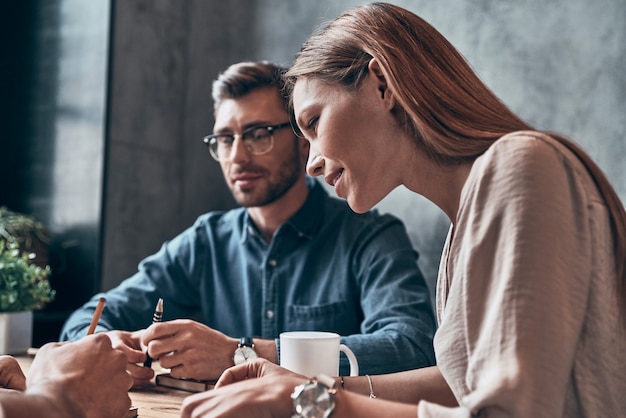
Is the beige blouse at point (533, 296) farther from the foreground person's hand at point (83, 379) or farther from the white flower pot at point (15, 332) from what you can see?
the white flower pot at point (15, 332)

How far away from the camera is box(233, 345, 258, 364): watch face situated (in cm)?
152

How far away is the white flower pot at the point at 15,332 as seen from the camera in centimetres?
177

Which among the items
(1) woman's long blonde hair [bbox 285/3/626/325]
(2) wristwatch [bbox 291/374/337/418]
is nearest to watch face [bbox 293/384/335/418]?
(2) wristwatch [bbox 291/374/337/418]

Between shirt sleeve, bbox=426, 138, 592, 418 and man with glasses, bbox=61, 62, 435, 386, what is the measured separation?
89cm

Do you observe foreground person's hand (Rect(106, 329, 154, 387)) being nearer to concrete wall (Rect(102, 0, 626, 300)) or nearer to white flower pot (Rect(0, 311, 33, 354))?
white flower pot (Rect(0, 311, 33, 354))

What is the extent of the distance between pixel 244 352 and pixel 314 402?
24.7 inches

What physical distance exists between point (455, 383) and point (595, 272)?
0.23 m

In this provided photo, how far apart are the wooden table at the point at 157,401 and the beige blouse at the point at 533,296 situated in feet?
1.68

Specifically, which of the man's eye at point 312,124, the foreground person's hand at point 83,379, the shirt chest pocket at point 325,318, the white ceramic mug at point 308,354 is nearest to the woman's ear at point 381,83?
the man's eye at point 312,124

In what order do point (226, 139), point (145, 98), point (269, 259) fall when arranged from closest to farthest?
1. point (269, 259)
2. point (226, 139)
3. point (145, 98)

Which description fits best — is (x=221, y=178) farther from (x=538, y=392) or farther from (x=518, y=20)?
(x=538, y=392)

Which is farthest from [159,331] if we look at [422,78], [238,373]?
[422,78]

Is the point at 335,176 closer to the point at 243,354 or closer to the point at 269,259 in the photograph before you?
the point at 243,354

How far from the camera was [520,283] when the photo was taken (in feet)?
2.74
